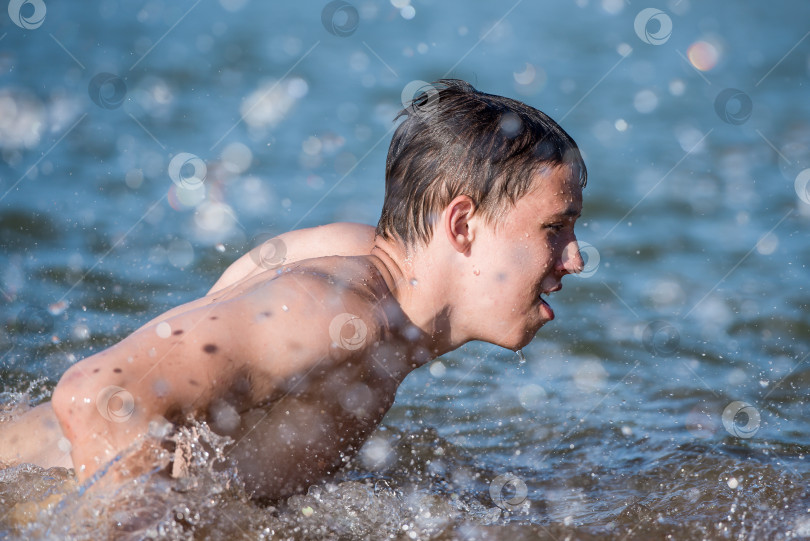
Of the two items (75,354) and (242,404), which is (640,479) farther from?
(75,354)

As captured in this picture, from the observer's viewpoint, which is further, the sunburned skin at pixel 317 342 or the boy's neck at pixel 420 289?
the boy's neck at pixel 420 289

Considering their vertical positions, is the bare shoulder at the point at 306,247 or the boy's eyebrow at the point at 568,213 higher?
the boy's eyebrow at the point at 568,213

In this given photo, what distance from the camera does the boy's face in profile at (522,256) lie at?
2592 millimetres

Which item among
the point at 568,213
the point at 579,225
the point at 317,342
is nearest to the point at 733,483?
the point at 568,213

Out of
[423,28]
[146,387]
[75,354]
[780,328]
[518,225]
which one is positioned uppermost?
[423,28]

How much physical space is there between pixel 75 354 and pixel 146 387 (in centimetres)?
219

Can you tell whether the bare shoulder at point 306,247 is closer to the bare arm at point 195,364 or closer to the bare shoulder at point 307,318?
the bare shoulder at point 307,318

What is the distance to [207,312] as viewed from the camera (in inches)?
82.0

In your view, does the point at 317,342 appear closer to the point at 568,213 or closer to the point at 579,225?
the point at 568,213

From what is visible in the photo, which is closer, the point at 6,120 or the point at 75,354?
the point at 75,354

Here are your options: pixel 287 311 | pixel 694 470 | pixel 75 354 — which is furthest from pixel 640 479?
pixel 75 354

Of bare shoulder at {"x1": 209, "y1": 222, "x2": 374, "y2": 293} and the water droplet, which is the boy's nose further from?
the water droplet

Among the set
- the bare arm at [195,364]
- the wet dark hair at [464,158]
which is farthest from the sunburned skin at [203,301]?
the bare arm at [195,364]

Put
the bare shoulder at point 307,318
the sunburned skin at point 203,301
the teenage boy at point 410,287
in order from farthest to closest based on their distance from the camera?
the sunburned skin at point 203,301, the teenage boy at point 410,287, the bare shoulder at point 307,318
